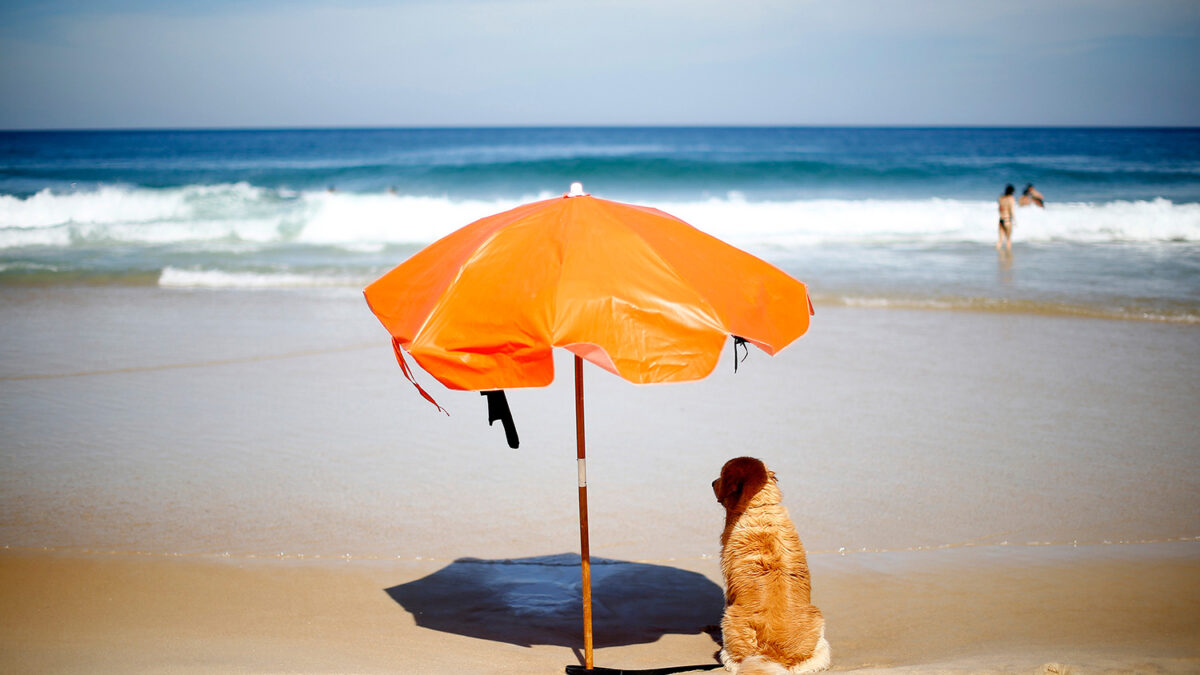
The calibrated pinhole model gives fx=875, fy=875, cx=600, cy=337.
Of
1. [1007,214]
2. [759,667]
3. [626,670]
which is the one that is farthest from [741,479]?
[1007,214]

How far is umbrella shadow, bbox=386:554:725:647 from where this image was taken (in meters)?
3.94

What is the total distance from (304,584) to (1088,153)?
177ft

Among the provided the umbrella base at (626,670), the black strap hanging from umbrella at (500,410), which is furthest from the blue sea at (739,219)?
the black strap hanging from umbrella at (500,410)

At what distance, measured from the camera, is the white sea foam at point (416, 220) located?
1911cm

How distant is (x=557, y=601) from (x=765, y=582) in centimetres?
135

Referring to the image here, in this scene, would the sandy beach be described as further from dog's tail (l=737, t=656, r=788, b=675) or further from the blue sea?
the blue sea

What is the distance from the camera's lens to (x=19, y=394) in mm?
7422

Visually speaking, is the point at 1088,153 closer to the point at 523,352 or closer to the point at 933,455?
the point at 933,455

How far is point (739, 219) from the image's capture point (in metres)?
22.9

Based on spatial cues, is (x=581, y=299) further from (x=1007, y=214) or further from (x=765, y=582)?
(x=1007, y=214)

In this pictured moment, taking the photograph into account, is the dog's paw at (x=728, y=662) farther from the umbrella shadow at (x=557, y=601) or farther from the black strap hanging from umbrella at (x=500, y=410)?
the black strap hanging from umbrella at (x=500, y=410)

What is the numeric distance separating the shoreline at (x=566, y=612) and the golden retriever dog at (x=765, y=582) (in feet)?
1.38

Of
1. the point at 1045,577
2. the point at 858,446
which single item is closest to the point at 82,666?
the point at 1045,577

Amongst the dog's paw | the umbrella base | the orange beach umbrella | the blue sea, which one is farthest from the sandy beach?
the blue sea
